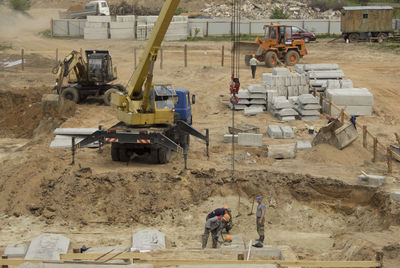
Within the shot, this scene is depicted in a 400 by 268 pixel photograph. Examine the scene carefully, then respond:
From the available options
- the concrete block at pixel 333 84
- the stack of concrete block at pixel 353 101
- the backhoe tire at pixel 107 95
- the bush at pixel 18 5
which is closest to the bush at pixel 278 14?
the bush at pixel 18 5

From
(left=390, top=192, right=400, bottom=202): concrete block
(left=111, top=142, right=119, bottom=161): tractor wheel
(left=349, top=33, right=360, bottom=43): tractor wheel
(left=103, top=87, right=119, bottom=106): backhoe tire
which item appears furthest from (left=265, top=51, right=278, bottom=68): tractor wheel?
(left=390, top=192, right=400, bottom=202): concrete block

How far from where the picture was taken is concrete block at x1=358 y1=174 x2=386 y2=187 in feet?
56.5

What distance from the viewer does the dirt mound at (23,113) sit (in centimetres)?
2534

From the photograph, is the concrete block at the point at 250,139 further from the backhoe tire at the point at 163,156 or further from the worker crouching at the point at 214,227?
the worker crouching at the point at 214,227

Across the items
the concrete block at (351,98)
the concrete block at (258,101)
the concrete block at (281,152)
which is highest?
the concrete block at (351,98)

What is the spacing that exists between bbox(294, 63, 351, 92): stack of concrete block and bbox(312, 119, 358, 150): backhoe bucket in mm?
6916

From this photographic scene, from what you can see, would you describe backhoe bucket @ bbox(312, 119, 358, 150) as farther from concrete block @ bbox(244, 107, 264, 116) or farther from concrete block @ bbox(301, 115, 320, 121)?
concrete block @ bbox(244, 107, 264, 116)

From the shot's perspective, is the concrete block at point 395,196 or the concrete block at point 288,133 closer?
the concrete block at point 395,196

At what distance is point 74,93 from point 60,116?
2938 mm

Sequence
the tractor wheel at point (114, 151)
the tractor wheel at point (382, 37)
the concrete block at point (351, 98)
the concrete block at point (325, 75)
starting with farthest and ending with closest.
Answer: the tractor wheel at point (382, 37), the concrete block at point (325, 75), the concrete block at point (351, 98), the tractor wheel at point (114, 151)

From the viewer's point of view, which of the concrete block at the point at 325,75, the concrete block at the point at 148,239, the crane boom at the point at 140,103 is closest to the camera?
the concrete block at the point at 148,239

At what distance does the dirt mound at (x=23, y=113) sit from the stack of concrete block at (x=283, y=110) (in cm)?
819

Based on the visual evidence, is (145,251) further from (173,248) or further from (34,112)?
(34,112)

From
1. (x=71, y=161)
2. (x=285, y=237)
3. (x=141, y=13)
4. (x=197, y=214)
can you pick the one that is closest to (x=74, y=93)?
(x=71, y=161)
